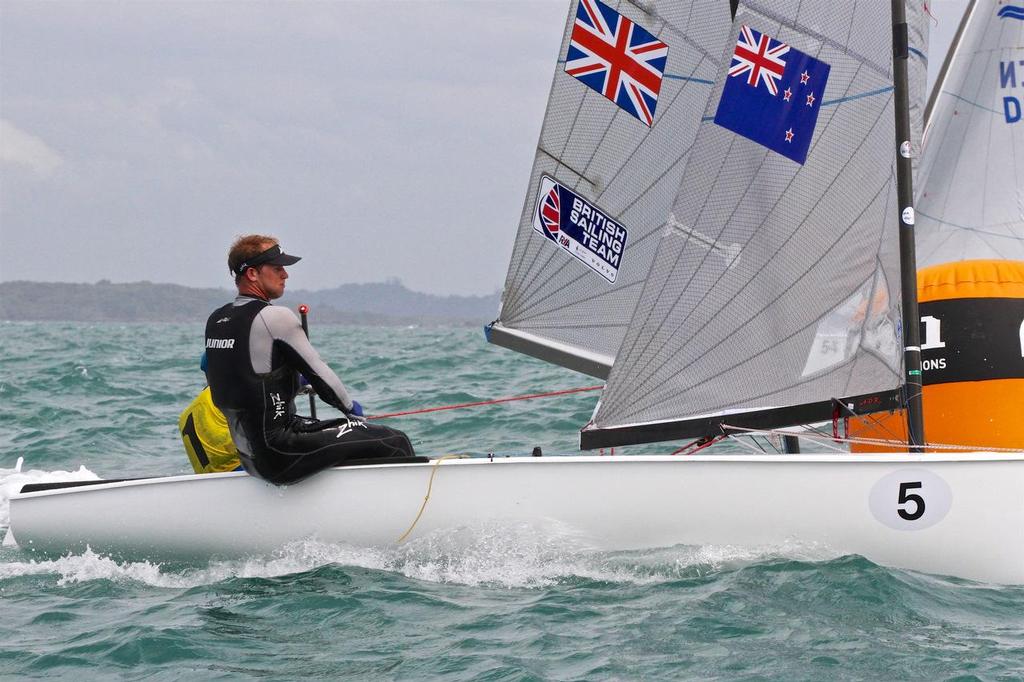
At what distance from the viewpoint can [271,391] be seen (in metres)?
4.52

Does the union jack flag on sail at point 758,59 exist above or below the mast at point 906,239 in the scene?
above

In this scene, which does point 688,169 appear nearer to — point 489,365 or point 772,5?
point 772,5

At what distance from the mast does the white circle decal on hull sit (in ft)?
0.57

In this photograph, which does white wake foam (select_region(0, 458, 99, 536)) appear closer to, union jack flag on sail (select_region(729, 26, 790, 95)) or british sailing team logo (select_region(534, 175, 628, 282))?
british sailing team logo (select_region(534, 175, 628, 282))

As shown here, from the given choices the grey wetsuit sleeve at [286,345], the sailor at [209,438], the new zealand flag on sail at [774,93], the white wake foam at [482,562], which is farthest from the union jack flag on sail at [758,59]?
the sailor at [209,438]

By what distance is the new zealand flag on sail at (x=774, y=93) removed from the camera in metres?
4.45

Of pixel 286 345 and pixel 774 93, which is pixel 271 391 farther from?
pixel 774 93

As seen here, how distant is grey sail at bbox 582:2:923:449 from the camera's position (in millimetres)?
4457

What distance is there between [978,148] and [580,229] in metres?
1.73

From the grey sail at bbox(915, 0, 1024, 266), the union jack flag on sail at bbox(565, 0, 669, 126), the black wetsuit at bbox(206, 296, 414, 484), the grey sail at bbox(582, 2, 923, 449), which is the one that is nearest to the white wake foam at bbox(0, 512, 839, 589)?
the black wetsuit at bbox(206, 296, 414, 484)

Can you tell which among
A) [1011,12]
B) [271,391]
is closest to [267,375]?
[271,391]

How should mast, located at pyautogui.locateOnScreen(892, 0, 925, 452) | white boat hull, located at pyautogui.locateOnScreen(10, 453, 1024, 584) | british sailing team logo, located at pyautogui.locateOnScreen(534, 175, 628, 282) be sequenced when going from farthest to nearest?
british sailing team logo, located at pyautogui.locateOnScreen(534, 175, 628, 282) → mast, located at pyautogui.locateOnScreen(892, 0, 925, 452) → white boat hull, located at pyautogui.locateOnScreen(10, 453, 1024, 584)

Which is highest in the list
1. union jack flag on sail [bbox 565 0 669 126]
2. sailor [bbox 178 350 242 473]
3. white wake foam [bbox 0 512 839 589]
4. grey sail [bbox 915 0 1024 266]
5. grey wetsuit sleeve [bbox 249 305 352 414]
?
union jack flag on sail [bbox 565 0 669 126]

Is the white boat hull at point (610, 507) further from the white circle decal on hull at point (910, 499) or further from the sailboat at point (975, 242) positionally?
the sailboat at point (975, 242)
